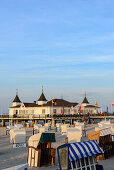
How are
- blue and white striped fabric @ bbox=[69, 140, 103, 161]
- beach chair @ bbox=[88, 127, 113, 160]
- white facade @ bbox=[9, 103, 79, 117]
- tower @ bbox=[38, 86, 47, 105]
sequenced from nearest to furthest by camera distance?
blue and white striped fabric @ bbox=[69, 140, 103, 161], beach chair @ bbox=[88, 127, 113, 160], white facade @ bbox=[9, 103, 79, 117], tower @ bbox=[38, 86, 47, 105]

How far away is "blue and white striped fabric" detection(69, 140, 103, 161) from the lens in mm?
9570

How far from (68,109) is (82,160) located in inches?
2069

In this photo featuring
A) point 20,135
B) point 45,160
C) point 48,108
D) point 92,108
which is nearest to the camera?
point 45,160

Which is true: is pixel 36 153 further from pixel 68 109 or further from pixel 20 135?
pixel 68 109

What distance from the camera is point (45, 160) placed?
44.5 feet

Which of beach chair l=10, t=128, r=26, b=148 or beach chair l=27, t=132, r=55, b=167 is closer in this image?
beach chair l=27, t=132, r=55, b=167

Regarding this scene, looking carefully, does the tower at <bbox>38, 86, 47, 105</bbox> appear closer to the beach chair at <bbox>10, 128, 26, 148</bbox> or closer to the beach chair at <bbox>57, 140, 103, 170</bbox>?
the beach chair at <bbox>10, 128, 26, 148</bbox>

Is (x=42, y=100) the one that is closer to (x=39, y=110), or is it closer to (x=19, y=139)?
(x=39, y=110)

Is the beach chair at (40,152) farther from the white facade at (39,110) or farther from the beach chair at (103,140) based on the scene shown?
the white facade at (39,110)

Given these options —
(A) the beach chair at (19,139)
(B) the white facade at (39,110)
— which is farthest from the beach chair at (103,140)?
(B) the white facade at (39,110)

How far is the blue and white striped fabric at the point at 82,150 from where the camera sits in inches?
377

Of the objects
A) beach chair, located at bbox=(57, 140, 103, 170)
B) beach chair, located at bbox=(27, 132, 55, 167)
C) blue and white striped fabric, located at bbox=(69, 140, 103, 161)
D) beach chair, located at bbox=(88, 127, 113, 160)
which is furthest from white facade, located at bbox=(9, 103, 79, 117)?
beach chair, located at bbox=(57, 140, 103, 170)

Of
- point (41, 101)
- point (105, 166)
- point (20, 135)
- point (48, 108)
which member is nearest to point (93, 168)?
point (105, 166)

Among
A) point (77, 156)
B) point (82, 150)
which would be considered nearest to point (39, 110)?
point (82, 150)
